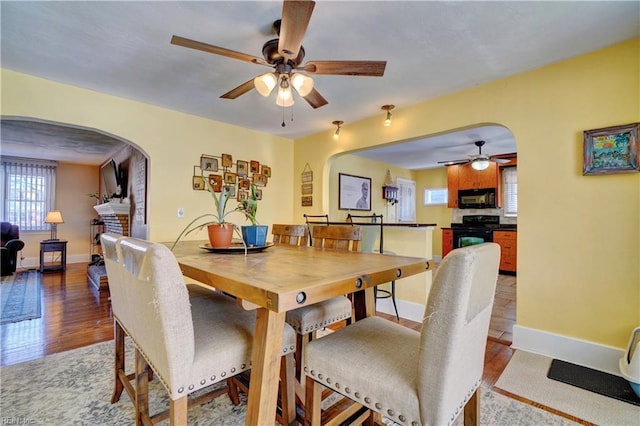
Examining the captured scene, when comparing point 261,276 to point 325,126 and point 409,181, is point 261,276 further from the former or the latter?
point 409,181

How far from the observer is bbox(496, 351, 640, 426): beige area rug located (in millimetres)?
1563

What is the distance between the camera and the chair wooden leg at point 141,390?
1302 millimetres

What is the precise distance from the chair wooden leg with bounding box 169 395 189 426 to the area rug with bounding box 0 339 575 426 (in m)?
0.67

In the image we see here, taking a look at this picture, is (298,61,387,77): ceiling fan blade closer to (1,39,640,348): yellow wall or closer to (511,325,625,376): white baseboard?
A: (1,39,640,348): yellow wall

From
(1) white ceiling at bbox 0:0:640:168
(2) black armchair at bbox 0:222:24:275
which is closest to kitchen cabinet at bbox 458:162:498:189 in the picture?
(1) white ceiling at bbox 0:0:640:168

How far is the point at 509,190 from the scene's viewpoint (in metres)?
5.80

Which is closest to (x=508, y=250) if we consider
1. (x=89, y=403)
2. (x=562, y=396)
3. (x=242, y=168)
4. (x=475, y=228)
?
(x=475, y=228)

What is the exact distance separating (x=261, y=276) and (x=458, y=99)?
2.68 metres

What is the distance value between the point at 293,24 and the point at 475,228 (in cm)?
570

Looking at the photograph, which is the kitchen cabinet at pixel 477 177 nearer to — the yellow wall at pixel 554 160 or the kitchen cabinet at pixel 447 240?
the kitchen cabinet at pixel 447 240

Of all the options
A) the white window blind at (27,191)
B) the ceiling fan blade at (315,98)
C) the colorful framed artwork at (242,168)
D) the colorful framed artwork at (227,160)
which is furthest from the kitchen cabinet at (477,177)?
the white window blind at (27,191)

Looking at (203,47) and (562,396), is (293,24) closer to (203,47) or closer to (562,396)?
(203,47)

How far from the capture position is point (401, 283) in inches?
127

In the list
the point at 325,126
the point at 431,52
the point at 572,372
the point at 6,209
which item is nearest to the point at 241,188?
the point at 325,126
